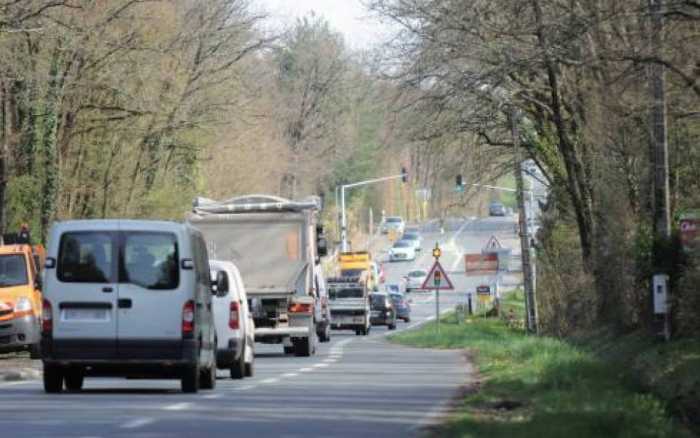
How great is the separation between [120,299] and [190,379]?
1358mm

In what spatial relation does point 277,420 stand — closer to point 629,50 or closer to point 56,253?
point 56,253

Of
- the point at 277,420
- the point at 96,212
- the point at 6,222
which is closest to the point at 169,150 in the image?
the point at 96,212

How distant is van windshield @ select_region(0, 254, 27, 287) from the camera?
3472 centimetres

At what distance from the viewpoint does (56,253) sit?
817 inches

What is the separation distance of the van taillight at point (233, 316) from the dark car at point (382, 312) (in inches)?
1954

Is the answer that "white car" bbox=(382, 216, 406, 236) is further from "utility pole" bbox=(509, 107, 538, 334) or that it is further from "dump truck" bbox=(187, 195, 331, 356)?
"dump truck" bbox=(187, 195, 331, 356)

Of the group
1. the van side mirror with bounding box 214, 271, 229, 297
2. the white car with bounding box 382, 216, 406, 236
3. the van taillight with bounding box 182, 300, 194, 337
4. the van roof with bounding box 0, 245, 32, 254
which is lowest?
the van taillight with bounding box 182, 300, 194, 337

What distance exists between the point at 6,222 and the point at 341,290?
64.1 feet

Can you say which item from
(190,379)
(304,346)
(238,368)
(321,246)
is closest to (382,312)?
(321,246)

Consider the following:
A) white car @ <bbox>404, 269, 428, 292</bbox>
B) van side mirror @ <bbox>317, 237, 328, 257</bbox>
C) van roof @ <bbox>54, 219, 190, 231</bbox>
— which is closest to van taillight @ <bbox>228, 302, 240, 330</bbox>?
van roof @ <bbox>54, 219, 190, 231</bbox>

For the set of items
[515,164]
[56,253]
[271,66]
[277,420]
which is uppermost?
[271,66]

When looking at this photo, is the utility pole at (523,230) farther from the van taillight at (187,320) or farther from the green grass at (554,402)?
the van taillight at (187,320)

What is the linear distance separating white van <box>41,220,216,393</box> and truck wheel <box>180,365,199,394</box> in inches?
1.1

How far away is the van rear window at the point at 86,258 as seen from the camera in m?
20.8
